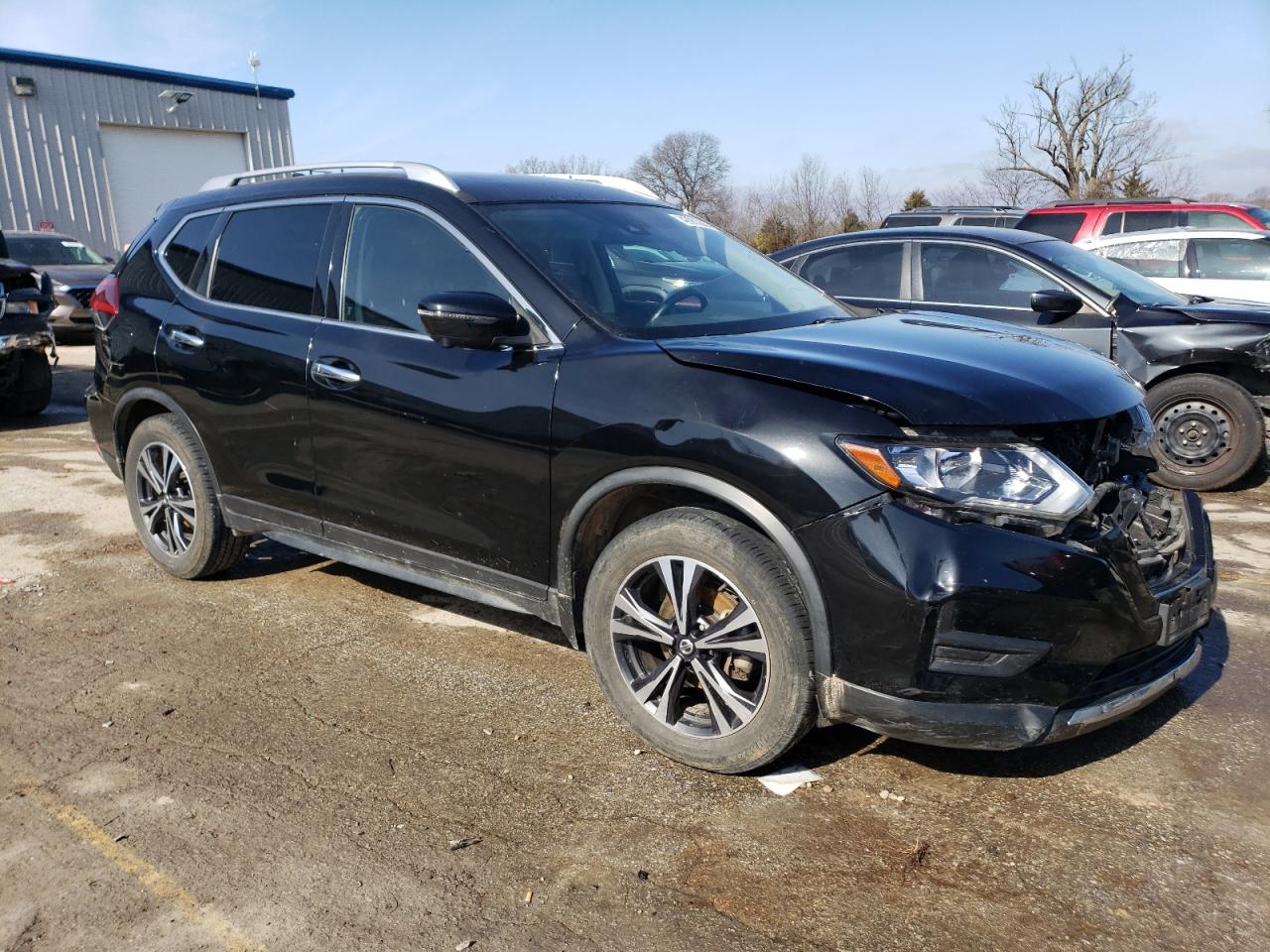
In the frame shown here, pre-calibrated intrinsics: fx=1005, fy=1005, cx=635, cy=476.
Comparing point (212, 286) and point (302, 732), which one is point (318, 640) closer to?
point (302, 732)

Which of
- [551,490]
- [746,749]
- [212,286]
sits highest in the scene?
[212,286]

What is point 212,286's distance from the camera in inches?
180

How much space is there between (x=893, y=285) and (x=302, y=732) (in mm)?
5345

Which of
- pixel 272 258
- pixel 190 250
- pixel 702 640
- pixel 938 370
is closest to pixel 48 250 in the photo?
pixel 190 250

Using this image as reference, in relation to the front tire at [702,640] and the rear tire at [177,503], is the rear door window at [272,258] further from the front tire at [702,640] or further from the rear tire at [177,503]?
the front tire at [702,640]

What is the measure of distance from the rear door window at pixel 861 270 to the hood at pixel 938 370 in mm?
3796

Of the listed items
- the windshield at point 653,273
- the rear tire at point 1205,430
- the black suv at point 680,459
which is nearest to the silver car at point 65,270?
the black suv at point 680,459

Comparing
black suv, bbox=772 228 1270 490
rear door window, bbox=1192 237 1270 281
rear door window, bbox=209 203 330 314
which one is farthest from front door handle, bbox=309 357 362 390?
rear door window, bbox=1192 237 1270 281

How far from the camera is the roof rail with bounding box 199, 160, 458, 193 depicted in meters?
3.84

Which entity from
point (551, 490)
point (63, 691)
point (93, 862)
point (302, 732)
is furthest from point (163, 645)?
point (551, 490)

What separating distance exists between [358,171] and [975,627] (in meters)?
3.11

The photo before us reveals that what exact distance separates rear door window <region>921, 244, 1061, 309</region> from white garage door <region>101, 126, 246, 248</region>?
77.7 feet

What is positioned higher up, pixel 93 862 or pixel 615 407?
pixel 615 407

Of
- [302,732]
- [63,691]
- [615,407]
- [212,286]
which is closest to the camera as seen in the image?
[615,407]
